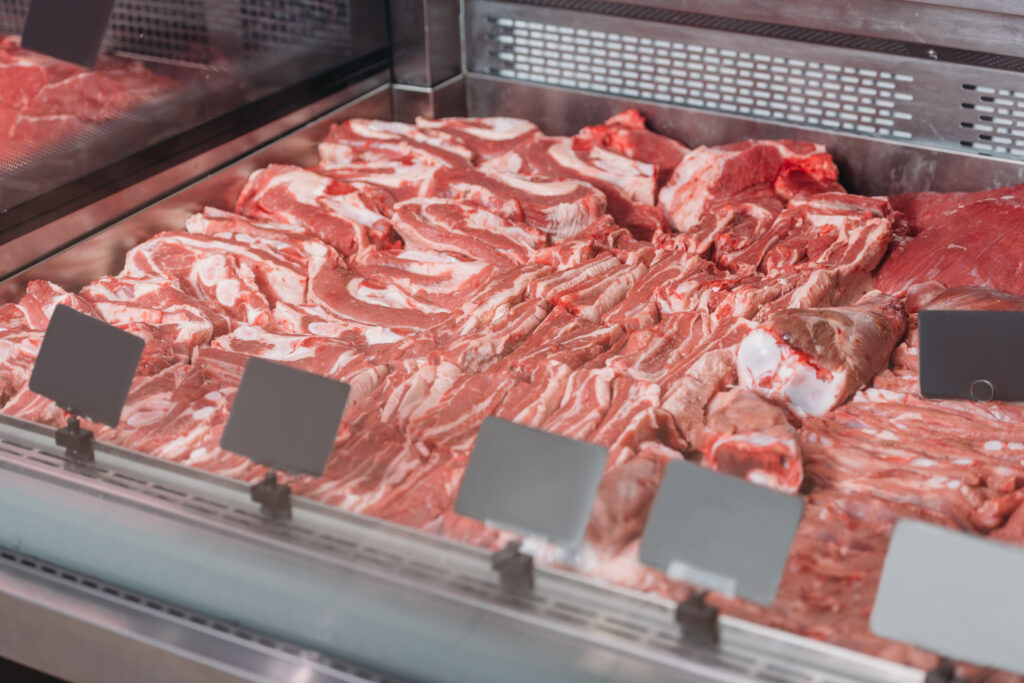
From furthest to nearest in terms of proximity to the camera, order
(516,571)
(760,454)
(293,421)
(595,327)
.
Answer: (595,327)
(760,454)
(293,421)
(516,571)

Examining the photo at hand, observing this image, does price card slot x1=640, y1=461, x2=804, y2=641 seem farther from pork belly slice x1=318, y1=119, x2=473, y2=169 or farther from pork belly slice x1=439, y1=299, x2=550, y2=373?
pork belly slice x1=318, y1=119, x2=473, y2=169

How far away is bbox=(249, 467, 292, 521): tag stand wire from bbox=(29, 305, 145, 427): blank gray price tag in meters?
0.47

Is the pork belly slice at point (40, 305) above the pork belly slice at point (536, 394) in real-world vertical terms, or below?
below

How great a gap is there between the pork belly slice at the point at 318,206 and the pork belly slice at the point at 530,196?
30 cm

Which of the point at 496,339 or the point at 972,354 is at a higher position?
→ the point at 972,354

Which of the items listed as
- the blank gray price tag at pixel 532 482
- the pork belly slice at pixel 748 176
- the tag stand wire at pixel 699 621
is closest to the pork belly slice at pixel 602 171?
the pork belly slice at pixel 748 176

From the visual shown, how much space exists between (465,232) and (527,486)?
2.09 meters

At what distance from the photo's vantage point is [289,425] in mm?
2443

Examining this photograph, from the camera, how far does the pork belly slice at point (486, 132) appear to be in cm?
493

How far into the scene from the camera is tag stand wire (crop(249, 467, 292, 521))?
2434 millimetres

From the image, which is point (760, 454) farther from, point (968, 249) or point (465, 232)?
point (465, 232)

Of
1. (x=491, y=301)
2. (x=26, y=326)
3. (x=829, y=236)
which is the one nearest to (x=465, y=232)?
(x=491, y=301)

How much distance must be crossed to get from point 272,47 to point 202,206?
2.87ft

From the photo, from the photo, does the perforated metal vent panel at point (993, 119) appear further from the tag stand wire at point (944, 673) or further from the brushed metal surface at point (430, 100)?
the tag stand wire at point (944, 673)
